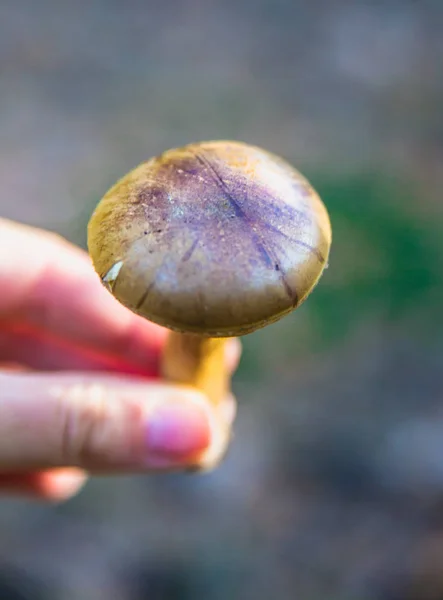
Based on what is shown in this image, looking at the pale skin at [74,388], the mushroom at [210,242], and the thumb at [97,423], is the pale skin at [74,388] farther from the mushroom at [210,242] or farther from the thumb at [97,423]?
the mushroom at [210,242]

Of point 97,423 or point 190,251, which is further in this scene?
point 97,423

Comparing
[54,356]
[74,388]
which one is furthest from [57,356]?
[74,388]

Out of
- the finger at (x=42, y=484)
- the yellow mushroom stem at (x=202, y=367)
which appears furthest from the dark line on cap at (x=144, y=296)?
the finger at (x=42, y=484)

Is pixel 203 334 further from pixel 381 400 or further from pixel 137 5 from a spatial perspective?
pixel 137 5

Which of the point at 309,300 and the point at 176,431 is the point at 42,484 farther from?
the point at 309,300

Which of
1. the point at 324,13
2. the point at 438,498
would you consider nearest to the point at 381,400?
the point at 438,498
